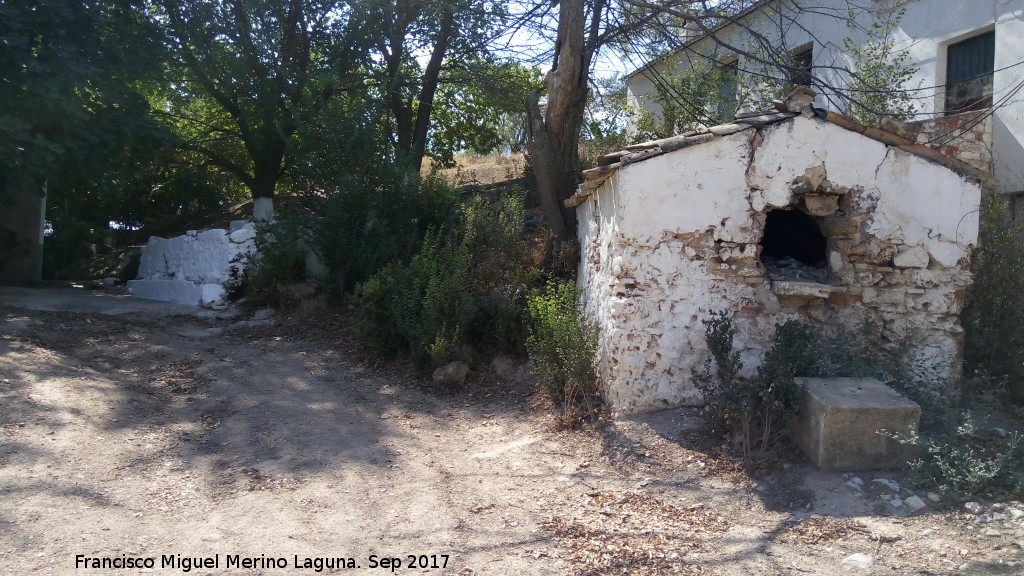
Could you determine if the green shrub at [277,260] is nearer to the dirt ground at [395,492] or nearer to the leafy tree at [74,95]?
the leafy tree at [74,95]

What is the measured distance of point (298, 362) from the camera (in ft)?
27.8

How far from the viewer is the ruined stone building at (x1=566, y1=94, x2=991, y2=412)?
6.22 meters

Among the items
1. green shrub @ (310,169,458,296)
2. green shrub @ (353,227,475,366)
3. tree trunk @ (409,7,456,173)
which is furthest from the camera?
tree trunk @ (409,7,456,173)

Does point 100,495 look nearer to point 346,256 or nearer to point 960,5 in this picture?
point 346,256

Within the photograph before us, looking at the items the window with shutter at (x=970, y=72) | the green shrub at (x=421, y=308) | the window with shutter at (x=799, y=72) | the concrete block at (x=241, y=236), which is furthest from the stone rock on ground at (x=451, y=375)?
the window with shutter at (x=970, y=72)

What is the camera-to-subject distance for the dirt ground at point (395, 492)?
4188 mm

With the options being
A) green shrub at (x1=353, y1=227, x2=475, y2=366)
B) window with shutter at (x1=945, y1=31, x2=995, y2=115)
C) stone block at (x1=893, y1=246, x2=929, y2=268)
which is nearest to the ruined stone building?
stone block at (x1=893, y1=246, x2=929, y2=268)

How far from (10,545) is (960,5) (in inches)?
484

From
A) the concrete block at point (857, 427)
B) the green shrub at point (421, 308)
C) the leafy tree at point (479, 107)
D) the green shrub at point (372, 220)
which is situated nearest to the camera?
the concrete block at point (857, 427)

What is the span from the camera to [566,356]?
21.7ft

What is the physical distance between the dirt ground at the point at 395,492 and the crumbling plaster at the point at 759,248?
68 centimetres

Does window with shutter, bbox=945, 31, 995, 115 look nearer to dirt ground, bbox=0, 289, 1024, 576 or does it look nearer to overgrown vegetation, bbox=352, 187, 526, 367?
overgrown vegetation, bbox=352, 187, 526, 367

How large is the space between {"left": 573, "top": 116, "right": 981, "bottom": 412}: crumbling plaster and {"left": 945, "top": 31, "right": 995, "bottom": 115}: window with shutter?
461cm

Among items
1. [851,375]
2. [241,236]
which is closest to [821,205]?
[851,375]
